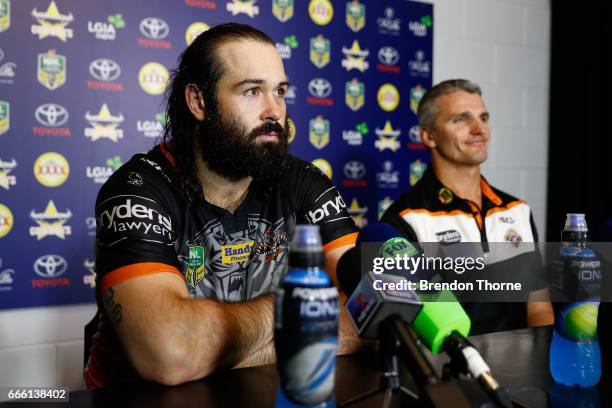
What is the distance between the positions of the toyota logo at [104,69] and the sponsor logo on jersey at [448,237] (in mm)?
1187

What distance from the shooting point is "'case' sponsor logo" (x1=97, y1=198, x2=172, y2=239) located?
108 cm

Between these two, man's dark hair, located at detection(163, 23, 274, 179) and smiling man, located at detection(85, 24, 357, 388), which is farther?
man's dark hair, located at detection(163, 23, 274, 179)

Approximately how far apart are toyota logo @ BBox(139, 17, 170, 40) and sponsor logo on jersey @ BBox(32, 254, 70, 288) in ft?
2.63

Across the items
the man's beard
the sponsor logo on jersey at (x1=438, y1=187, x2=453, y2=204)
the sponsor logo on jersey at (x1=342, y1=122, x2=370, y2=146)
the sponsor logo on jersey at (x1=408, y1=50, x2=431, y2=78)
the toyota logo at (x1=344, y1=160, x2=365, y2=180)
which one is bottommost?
the sponsor logo on jersey at (x1=438, y1=187, x2=453, y2=204)

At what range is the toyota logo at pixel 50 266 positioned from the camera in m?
1.76

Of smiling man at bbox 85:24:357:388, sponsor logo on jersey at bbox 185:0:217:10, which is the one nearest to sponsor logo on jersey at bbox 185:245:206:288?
smiling man at bbox 85:24:357:388

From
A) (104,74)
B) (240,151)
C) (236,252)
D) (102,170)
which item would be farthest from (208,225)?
(104,74)

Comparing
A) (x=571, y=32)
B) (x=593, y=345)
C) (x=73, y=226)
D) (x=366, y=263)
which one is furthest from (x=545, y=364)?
(x=571, y=32)

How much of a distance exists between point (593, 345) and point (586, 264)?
0.42ft

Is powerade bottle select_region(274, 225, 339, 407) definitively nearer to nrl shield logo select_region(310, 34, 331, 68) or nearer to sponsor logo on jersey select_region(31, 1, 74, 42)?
sponsor logo on jersey select_region(31, 1, 74, 42)

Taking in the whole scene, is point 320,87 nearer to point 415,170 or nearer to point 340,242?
point 415,170

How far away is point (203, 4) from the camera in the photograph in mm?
2012

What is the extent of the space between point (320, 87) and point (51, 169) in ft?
3.46

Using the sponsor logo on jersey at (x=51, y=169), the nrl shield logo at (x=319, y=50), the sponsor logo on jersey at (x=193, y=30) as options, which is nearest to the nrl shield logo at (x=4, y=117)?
the sponsor logo on jersey at (x=51, y=169)
